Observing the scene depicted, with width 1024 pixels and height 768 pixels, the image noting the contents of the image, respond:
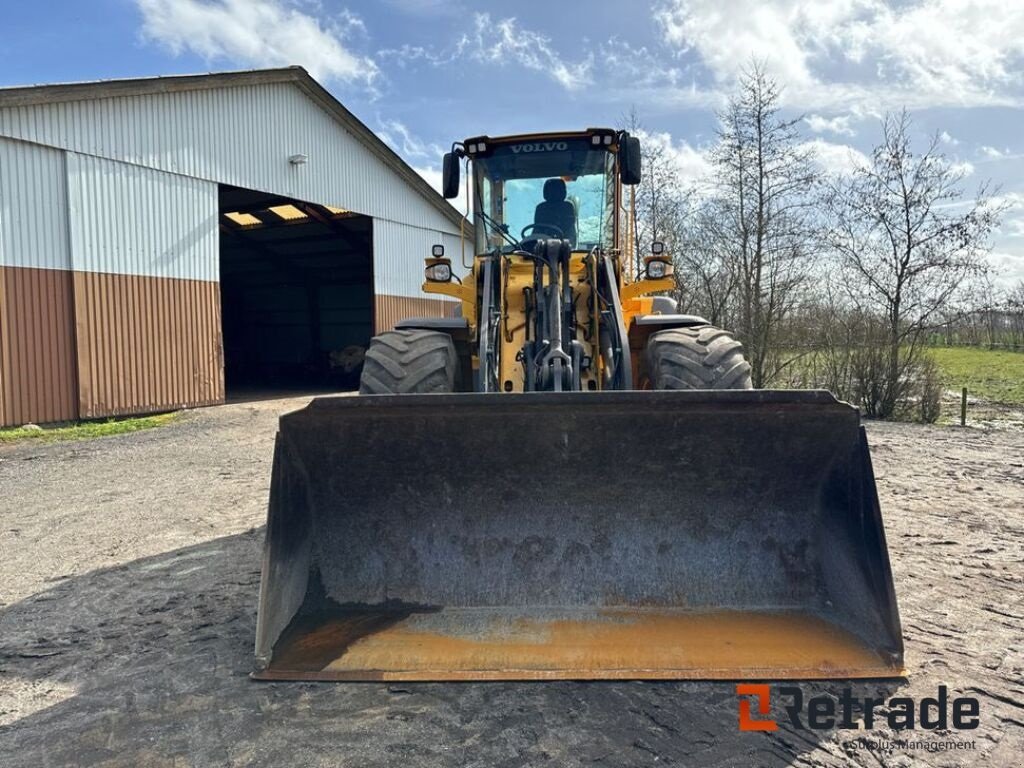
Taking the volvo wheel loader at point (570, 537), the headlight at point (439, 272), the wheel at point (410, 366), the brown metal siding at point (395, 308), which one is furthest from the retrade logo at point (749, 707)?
the brown metal siding at point (395, 308)

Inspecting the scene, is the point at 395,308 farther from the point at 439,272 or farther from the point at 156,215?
the point at 439,272

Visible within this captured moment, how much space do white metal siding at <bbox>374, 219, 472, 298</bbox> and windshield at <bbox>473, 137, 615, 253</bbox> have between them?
1063 centimetres

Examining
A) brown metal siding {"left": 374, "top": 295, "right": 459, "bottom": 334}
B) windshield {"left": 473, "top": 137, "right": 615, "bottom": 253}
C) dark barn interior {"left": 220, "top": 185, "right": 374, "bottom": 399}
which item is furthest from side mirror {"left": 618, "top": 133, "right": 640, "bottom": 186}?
dark barn interior {"left": 220, "top": 185, "right": 374, "bottom": 399}

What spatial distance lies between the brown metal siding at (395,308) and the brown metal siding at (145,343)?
4.21 metres

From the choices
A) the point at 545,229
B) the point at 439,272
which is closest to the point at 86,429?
the point at 439,272

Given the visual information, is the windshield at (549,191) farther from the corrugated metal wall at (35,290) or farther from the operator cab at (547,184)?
the corrugated metal wall at (35,290)

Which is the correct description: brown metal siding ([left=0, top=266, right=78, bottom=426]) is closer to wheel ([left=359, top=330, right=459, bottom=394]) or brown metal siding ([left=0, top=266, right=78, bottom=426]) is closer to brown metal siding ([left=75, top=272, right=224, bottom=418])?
brown metal siding ([left=75, top=272, right=224, bottom=418])

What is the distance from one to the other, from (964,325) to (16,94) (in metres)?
16.2

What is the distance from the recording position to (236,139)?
12.4 metres

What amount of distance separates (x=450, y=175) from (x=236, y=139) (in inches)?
364

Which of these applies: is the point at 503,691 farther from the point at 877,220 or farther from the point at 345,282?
the point at 345,282

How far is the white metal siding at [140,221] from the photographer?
10.2m

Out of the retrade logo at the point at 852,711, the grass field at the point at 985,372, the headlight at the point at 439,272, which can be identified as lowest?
the retrade logo at the point at 852,711

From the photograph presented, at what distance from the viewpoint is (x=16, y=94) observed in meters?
9.16
